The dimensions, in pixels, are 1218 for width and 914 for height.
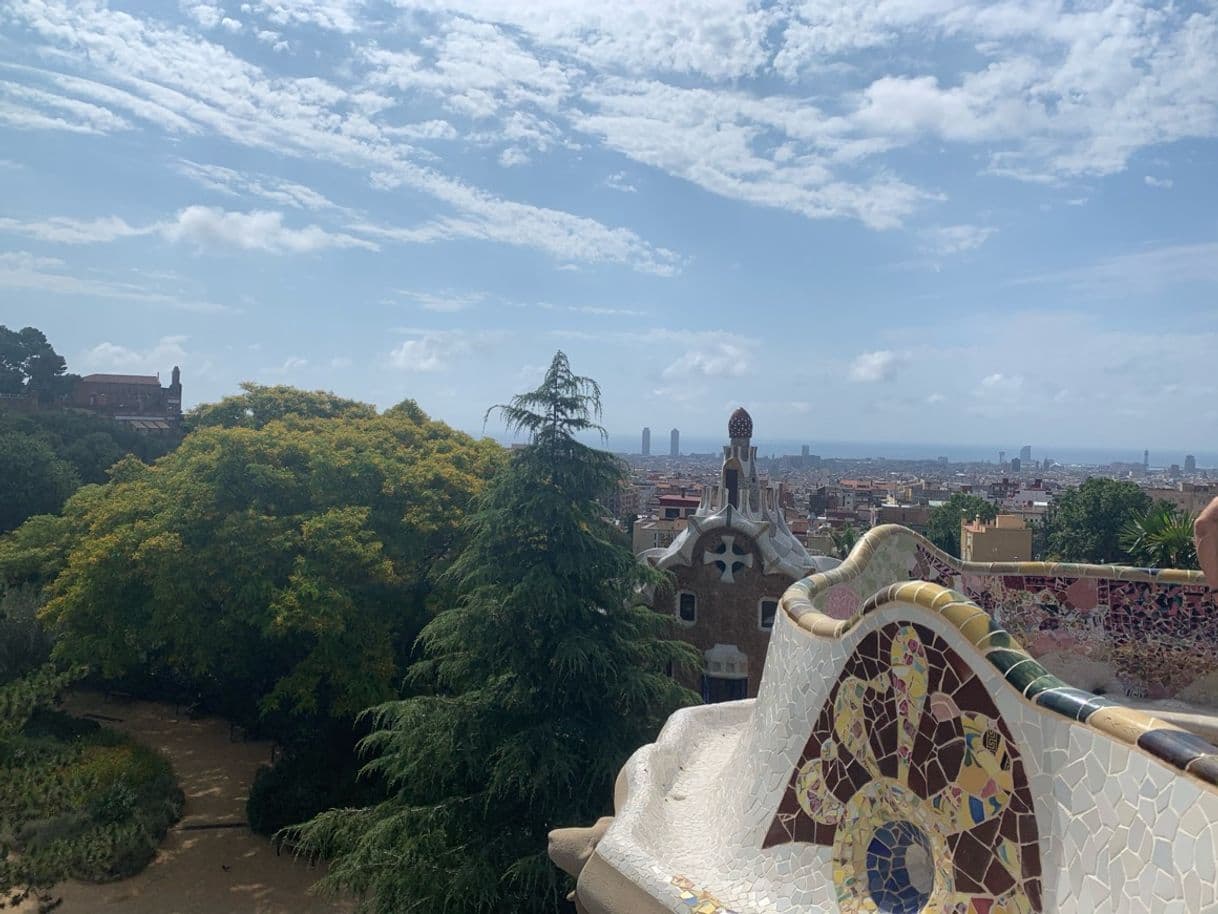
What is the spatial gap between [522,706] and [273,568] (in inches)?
259

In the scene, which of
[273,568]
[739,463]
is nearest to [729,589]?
[739,463]

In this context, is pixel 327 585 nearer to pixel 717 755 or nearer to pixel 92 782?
pixel 92 782

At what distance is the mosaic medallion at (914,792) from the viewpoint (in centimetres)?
373

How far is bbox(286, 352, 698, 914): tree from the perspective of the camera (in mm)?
9102

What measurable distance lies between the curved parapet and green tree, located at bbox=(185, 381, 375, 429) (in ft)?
61.6

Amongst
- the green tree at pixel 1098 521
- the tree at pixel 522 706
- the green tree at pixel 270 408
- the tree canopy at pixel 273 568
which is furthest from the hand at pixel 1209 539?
the green tree at pixel 1098 521

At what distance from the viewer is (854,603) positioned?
768cm

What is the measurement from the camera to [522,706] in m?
9.77

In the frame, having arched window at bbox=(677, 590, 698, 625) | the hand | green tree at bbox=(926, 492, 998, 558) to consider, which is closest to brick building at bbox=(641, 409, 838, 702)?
arched window at bbox=(677, 590, 698, 625)

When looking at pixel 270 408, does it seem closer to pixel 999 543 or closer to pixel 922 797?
pixel 999 543

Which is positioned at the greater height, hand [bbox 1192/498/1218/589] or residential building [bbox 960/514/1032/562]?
hand [bbox 1192/498/1218/589]

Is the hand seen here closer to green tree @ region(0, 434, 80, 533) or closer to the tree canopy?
the tree canopy

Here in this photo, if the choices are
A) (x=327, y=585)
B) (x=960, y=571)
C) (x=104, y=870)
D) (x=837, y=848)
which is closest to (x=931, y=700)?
(x=837, y=848)

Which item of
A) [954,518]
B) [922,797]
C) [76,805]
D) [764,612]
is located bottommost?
[76,805]
